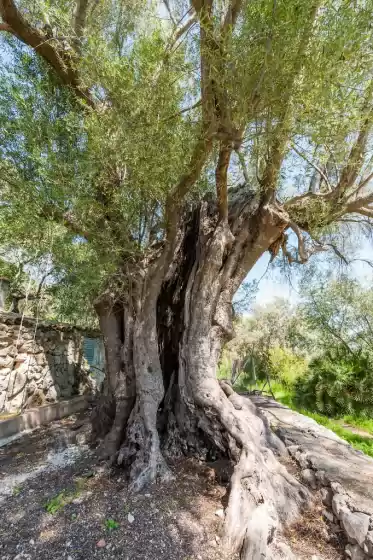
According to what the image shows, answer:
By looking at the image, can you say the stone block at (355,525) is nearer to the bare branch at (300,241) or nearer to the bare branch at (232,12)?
the bare branch at (300,241)

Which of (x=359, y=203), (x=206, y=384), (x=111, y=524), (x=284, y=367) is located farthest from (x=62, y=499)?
(x=284, y=367)

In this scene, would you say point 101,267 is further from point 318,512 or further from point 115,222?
point 318,512

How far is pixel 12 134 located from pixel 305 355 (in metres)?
14.6

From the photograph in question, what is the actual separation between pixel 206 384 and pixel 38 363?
4.46m

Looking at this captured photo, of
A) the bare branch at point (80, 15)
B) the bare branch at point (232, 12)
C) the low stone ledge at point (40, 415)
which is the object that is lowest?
the low stone ledge at point (40, 415)

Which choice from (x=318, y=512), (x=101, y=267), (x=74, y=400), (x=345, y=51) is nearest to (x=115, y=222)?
(x=101, y=267)

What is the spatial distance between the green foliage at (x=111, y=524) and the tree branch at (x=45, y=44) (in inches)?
182

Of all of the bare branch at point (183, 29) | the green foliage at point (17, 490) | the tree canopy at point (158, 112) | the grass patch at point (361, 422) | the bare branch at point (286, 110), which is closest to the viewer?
the bare branch at point (286, 110)

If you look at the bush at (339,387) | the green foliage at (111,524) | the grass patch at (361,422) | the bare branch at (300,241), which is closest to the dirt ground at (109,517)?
the green foliage at (111,524)

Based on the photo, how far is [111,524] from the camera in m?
2.55

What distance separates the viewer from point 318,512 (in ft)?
9.06

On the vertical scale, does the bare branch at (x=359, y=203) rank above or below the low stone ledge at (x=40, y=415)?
above

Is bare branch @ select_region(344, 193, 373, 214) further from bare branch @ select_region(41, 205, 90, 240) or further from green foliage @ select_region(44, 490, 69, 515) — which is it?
green foliage @ select_region(44, 490, 69, 515)

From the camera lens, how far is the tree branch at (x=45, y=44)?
3775 mm
